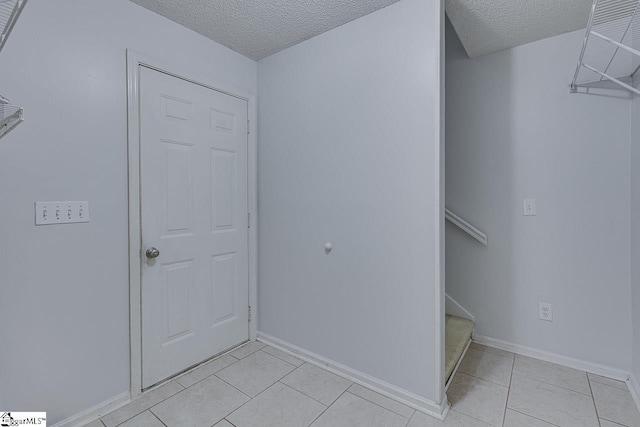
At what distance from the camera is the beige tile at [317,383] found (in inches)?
72.7

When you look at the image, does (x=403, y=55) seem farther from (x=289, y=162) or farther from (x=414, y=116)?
(x=289, y=162)

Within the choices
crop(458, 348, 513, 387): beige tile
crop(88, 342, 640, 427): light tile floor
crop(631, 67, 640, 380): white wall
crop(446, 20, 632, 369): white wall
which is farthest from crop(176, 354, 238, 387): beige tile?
crop(631, 67, 640, 380): white wall

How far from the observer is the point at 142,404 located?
69.6 inches

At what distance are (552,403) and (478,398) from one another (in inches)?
15.5

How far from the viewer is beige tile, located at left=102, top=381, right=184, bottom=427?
5.40 feet

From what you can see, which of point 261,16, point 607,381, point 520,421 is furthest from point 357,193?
point 607,381

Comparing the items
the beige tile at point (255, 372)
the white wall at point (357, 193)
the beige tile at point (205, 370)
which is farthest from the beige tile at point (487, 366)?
the beige tile at point (205, 370)

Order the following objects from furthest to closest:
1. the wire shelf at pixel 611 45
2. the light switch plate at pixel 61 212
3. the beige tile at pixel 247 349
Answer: the beige tile at pixel 247 349 < the light switch plate at pixel 61 212 < the wire shelf at pixel 611 45

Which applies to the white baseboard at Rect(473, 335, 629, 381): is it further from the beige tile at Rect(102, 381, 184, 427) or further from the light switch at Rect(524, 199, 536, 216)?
the beige tile at Rect(102, 381, 184, 427)

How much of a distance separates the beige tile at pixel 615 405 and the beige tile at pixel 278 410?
5.05 ft

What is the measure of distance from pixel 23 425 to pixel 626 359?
11.0 feet

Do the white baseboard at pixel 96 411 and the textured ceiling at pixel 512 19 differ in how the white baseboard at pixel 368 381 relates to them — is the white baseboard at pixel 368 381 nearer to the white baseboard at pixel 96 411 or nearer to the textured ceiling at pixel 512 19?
the white baseboard at pixel 96 411

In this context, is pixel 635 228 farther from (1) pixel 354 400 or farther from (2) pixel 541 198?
(1) pixel 354 400

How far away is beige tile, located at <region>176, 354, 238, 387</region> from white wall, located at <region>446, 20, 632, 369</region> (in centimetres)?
190
